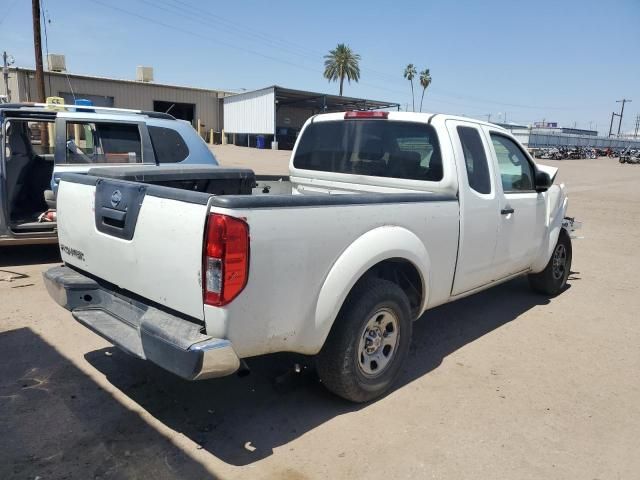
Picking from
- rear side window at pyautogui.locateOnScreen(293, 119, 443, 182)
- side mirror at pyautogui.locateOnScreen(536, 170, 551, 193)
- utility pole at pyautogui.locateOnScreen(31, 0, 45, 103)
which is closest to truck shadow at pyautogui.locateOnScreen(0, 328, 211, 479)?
rear side window at pyautogui.locateOnScreen(293, 119, 443, 182)

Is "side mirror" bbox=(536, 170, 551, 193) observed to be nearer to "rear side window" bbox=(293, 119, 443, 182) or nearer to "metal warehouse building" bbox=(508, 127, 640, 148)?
"rear side window" bbox=(293, 119, 443, 182)

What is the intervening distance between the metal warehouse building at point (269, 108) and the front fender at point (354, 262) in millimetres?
35307

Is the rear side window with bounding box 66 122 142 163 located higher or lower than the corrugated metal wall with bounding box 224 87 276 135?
lower

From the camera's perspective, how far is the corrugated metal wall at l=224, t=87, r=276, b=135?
3872 centimetres

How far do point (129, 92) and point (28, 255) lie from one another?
32172 mm

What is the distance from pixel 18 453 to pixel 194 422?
939mm

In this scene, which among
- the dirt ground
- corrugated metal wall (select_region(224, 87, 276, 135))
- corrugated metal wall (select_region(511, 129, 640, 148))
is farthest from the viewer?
corrugated metal wall (select_region(511, 129, 640, 148))

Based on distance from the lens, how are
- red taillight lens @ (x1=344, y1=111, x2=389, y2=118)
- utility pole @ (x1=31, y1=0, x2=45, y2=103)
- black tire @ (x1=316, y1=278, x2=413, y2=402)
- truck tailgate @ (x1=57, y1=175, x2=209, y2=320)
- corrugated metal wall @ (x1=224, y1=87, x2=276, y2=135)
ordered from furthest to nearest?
corrugated metal wall @ (x1=224, y1=87, x2=276, y2=135) → utility pole @ (x1=31, y1=0, x2=45, y2=103) → red taillight lens @ (x1=344, y1=111, x2=389, y2=118) → black tire @ (x1=316, y1=278, x2=413, y2=402) → truck tailgate @ (x1=57, y1=175, x2=209, y2=320)

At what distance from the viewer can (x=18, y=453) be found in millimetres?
2713

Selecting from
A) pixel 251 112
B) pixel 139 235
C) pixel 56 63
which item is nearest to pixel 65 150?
pixel 139 235

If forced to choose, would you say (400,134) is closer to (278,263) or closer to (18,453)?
(278,263)

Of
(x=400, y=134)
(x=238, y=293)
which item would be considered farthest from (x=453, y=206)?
(x=238, y=293)

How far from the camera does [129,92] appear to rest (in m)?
35.9

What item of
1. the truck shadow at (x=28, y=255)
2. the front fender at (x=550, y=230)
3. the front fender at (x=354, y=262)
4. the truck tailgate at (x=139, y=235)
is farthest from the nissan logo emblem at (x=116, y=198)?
the truck shadow at (x=28, y=255)
